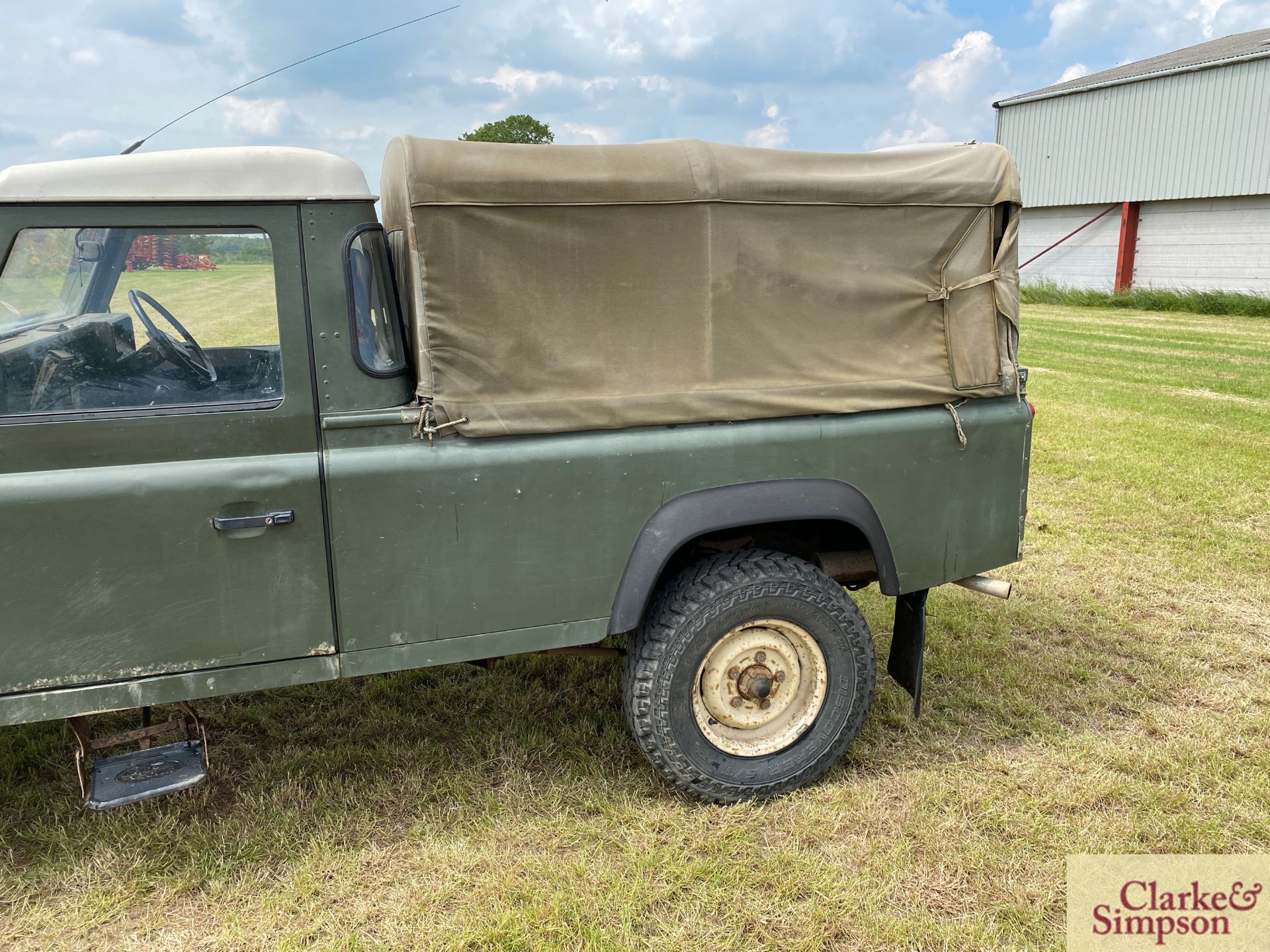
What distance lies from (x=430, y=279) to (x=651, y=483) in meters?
0.88

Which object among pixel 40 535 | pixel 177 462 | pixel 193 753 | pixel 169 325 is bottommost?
pixel 193 753

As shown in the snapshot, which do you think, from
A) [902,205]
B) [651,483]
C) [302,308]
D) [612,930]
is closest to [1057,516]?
[902,205]

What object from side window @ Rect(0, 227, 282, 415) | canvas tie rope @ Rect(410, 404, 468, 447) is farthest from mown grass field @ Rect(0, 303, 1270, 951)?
side window @ Rect(0, 227, 282, 415)

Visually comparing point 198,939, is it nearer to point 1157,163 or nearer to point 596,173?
point 596,173

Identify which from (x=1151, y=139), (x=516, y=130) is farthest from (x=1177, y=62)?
(x=516, y=130)

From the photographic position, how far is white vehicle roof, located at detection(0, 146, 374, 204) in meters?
2.46

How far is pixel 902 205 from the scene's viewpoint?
3143mm

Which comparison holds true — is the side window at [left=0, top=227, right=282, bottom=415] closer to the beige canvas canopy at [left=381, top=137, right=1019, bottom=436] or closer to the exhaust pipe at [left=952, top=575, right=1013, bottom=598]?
the beige canvas canopy at [left=381, top=137, right=1019, bottom=436]

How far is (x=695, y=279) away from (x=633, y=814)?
1.74 meters

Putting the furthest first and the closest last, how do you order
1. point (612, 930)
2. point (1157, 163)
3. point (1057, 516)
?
point (1157, 163) → point (1057, 516) → point (612, 930)

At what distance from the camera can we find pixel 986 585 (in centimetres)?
358

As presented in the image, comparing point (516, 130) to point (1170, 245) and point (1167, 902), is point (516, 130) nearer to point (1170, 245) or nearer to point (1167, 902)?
point (1170, 245)

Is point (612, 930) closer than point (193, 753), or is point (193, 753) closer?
point (612, 930)

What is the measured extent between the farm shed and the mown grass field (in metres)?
20.2
